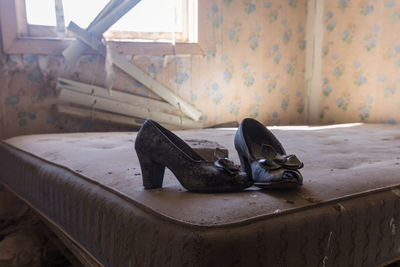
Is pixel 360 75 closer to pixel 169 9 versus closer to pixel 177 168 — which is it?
pixel 169 9

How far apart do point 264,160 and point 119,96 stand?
1.42m

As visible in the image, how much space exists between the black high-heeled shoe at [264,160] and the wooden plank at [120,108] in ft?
4.07

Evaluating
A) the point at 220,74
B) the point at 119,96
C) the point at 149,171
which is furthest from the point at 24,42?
the point at 149,171

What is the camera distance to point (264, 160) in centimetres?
69

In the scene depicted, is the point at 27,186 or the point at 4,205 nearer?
the point at 27,186

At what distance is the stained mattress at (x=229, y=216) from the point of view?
0.53 meters

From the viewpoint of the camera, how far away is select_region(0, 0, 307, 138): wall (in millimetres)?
1754

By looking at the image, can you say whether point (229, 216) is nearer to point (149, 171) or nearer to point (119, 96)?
point (149, 171)

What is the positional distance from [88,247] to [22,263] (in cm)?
72

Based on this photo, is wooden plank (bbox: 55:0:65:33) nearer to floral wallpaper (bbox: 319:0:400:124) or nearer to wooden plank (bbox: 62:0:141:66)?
wooden plank (bbox: 62:0:141:66)

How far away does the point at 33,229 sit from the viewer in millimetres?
1563

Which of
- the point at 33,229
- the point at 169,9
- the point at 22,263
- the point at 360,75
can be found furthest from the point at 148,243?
the point at 360,75

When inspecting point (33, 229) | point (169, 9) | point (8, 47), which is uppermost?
point (169, 9)

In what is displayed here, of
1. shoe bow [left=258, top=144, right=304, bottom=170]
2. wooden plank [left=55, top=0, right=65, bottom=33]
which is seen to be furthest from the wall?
shoe bow [left=258, top=144, right=304, bottom=170]
